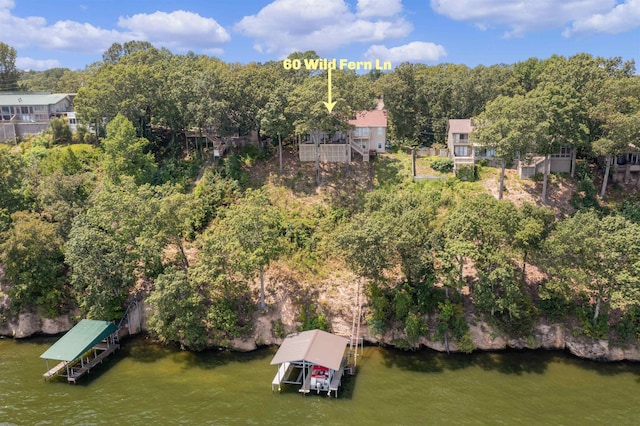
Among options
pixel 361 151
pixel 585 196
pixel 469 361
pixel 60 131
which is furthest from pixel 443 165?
pixel 60 131

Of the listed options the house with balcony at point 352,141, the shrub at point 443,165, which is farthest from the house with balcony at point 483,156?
the house with balcony at point 352,141

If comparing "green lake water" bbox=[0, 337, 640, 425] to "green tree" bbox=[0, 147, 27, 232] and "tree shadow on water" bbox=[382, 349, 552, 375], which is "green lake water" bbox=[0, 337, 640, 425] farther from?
"green tree" bbox=[0, 147, 27, 232]

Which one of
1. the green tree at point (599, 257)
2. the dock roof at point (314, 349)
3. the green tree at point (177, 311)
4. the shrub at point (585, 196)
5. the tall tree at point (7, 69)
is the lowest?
the dock roof at point (314, 349)

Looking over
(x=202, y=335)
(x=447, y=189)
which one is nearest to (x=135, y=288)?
(x=202, y=335)

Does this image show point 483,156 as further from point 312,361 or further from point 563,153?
point 312,361

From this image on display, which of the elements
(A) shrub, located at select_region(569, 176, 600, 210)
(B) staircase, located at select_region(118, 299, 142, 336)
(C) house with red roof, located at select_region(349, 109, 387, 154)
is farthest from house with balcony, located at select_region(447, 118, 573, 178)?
(B) staircase, located at select_region(118, 299, 142, 336)

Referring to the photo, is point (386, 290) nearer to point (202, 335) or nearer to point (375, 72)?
point (202, 335)

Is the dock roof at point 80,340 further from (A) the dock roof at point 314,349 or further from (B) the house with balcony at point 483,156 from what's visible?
(B) the house with balcony at point 483,156
